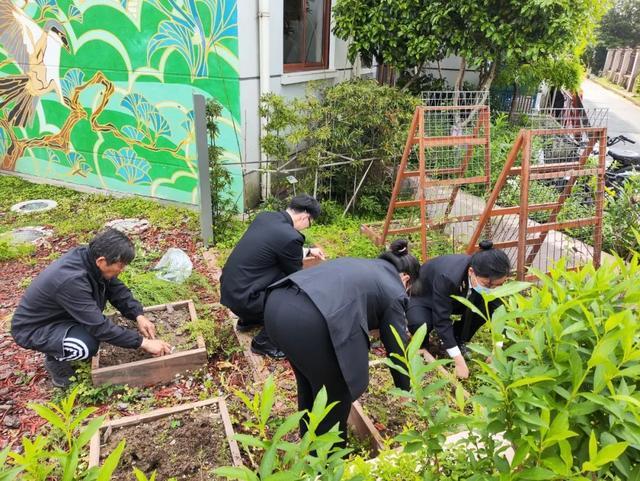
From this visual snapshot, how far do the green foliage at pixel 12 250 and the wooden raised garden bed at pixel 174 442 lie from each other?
11.6 ft

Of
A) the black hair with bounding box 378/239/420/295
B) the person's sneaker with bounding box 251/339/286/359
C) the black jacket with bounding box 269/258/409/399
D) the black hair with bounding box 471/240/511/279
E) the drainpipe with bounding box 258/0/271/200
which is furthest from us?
the drainpipe with bounding box 258/0/271/200

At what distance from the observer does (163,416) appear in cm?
283

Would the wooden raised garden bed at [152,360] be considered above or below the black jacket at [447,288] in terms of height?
below

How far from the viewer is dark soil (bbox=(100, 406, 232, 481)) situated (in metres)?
2.47

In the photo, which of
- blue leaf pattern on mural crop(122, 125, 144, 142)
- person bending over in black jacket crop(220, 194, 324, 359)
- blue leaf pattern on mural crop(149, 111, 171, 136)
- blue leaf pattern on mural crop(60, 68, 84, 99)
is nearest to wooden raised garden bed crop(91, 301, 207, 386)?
person bending over in black jacket crop(220, 194, 324, 359)

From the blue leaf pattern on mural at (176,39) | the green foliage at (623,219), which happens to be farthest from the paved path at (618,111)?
the blue leaf pattern on mural at (176,39)

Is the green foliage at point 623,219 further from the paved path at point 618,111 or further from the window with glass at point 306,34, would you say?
the paved path at point 618,111

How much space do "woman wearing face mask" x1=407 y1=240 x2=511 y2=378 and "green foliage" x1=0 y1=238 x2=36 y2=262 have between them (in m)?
4.51

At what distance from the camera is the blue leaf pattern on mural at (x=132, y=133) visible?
22.1ft

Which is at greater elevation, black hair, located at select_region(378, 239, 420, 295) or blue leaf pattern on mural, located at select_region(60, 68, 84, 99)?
blue leaf pattern on mural, located at select_region(60, 68, 84, 99)

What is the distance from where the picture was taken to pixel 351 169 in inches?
257

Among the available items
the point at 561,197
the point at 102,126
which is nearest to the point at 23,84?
the point at 102,126

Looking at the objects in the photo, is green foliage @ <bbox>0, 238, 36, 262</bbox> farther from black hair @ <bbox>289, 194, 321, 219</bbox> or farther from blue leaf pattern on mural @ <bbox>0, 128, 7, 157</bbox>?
black hair @ <bbox>289, 194, 321, 219</bbox>

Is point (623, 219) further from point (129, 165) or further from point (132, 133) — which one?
point (129, 165)
